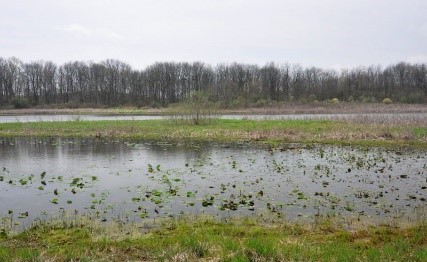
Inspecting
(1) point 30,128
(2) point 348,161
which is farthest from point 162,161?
(1) point 30,128

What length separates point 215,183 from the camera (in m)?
13.3

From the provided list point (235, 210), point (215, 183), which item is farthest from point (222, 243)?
point (215, 183)

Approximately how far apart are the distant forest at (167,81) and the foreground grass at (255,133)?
61.8 meters

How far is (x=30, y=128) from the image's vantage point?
34594 mm

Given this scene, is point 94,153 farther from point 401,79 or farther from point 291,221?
point 401,79

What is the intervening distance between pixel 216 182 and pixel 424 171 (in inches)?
348

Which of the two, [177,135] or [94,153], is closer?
[94,153]

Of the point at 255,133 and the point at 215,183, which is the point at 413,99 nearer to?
the point at 255,133

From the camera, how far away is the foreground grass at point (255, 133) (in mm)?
24816

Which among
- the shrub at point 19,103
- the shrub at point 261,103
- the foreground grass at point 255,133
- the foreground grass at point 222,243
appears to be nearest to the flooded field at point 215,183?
the foreground grass at point 222,243

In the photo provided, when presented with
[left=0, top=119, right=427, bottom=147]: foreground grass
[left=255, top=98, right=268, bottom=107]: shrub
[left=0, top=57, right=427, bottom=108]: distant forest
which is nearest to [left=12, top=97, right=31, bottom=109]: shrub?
[left=0, top=57, right=427, bottom=108]: distant forest

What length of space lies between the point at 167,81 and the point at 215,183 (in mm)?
90494

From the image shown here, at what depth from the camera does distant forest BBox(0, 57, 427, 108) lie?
97875 mm

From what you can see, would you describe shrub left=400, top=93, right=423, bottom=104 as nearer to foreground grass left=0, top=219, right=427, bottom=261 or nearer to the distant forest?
the distant forest
